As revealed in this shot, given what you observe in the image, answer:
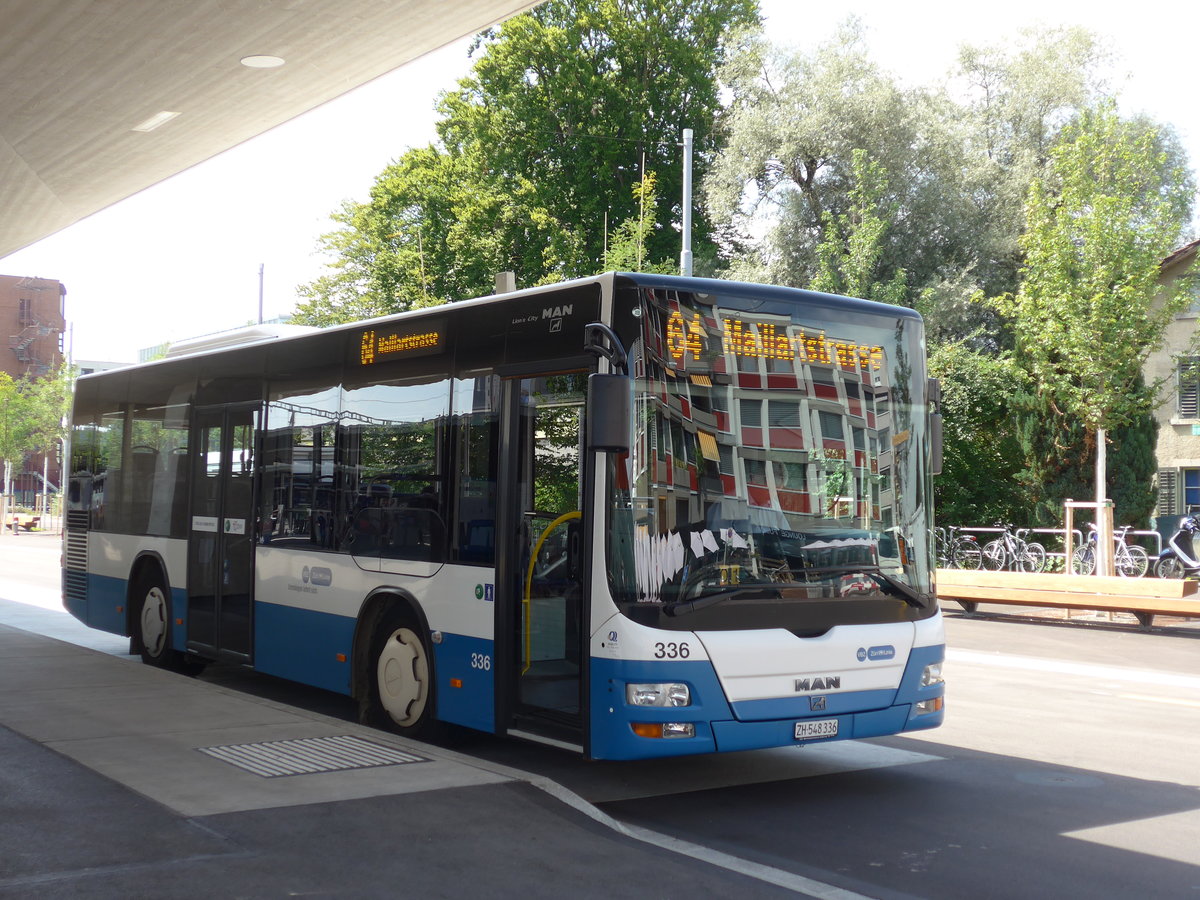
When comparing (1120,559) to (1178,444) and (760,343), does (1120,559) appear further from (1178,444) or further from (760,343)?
(760,343)

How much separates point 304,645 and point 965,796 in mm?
5147

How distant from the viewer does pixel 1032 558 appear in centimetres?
2697

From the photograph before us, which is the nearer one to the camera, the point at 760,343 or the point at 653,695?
the point at 653,695

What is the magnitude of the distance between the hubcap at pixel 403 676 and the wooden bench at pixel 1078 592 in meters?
11.9

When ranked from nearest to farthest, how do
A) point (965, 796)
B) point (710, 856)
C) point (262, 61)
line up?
point (710, 856)
point (965, 796)
point (262, 61)

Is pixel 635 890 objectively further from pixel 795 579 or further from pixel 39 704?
pixel 39 704

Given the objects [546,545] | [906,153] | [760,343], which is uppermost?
[906,153]

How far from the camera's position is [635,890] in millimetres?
5621

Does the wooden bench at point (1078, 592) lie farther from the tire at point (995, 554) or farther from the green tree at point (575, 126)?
the green tree at point (575, 126)

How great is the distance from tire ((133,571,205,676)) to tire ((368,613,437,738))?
165 inches

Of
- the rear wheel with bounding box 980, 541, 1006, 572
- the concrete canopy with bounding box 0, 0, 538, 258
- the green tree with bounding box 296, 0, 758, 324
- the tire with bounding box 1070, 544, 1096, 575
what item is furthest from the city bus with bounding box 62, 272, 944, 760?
the green tree with bounding box 296, 0, 758, 324

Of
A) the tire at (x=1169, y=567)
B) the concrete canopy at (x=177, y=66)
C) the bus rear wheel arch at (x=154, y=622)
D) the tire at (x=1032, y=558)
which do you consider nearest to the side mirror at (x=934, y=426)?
the concrete canopy at (x=177, y=66)

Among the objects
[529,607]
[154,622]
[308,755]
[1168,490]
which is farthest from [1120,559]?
[308,755]

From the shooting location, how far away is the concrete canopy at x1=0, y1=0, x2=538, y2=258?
1130 cm
